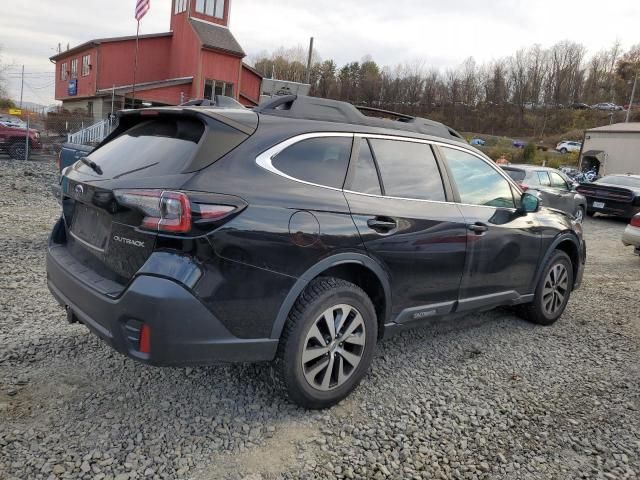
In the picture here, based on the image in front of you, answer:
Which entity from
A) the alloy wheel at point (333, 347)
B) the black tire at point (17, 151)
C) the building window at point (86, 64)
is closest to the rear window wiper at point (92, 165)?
the alloy wheel at point (333, 347)

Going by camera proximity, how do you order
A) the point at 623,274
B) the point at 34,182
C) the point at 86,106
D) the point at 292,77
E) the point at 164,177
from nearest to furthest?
1. the point at 164,177
2. the point at 623,274
3. the point at 34,182
4. the point at 86,106
5. the point at 292,77

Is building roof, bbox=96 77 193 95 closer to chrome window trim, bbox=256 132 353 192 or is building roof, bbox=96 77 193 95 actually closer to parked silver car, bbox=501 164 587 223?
parked silver car, bbox=501 164 587 223

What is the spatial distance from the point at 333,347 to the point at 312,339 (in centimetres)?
17

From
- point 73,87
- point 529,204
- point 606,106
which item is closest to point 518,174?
point 529,204

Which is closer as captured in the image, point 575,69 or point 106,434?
point 106,434

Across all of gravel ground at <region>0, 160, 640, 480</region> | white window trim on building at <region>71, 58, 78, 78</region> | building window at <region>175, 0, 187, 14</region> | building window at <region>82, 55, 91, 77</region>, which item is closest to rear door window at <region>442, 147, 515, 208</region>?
gravel ground at <region>0, 160, 640, 480</region>

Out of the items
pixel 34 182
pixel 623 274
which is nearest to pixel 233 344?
pixel 623 274

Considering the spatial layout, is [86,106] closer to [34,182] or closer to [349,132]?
[34,182]

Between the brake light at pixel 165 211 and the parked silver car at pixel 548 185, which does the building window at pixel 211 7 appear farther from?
the brake light at pixel 165 211

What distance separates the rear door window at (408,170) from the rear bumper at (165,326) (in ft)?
4.60

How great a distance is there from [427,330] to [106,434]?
2869mm

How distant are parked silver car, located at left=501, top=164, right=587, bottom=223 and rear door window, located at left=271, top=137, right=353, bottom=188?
31.8ft

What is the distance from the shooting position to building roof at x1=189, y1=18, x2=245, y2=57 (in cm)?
2747

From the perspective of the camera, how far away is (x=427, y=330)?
458 cm
